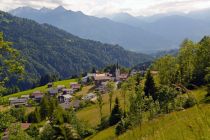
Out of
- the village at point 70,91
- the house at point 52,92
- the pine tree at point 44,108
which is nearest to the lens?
the pine tree at point 44,108

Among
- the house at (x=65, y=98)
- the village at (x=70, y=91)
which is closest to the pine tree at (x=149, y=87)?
the village at (x=70, y=91)

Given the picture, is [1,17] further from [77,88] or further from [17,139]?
[77,88]

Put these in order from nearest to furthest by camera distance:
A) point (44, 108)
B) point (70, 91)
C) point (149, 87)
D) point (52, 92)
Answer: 1. point (149, 87)
2. point (44, 108)
3. point (70, 91)
4. point (52, 92)

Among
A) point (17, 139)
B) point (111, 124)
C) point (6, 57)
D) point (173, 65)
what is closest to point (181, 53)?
point (173, 65)

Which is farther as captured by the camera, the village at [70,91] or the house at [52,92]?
the house at [52,92]

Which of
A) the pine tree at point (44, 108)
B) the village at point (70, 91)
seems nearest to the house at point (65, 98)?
the village at point (70, 91)

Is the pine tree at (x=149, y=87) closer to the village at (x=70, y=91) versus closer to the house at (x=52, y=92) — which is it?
the village at (x=70, y=91)

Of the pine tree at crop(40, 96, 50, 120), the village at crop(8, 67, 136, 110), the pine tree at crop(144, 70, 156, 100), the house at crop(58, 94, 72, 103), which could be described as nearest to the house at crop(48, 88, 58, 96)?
the village at crop(8, 67, 136, 110)

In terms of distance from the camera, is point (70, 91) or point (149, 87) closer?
point (149, 87)

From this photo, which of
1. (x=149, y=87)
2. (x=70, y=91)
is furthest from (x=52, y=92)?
(x=149, y=87)

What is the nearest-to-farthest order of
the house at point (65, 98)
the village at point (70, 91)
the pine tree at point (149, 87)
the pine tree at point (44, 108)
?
the pine tree at point (149, 87) < the pine tree at point (44, 108) < the house at point (65, 98) < the village at point (70, 91)

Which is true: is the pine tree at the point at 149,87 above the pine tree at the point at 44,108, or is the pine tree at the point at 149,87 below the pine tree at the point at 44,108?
above

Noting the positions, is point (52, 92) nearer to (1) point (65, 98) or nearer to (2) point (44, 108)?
(1) point (65, 98)
